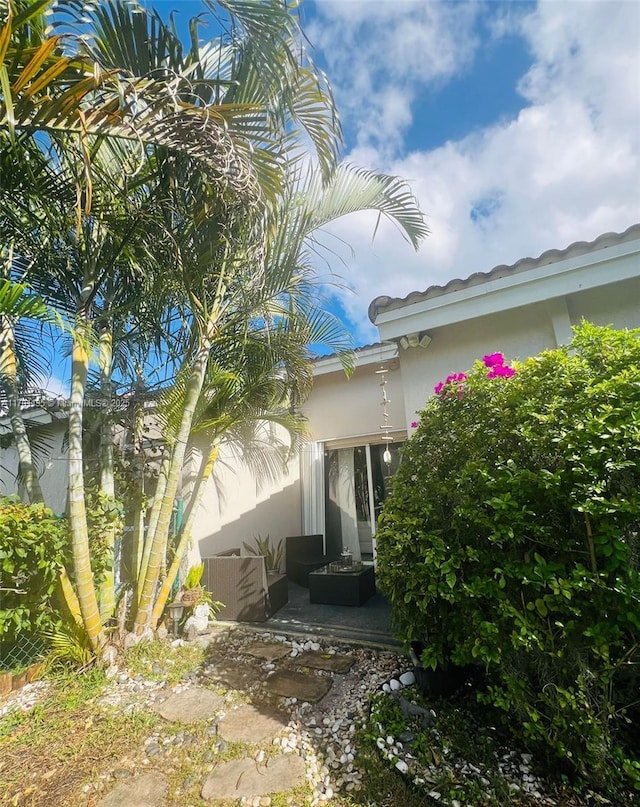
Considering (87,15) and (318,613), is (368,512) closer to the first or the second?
(318,613)

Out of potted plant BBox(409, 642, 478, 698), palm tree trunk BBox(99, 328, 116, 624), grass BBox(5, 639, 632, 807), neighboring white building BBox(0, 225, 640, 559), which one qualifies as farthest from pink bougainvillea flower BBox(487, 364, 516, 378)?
palm tree trunk BBox(99, 328, 116, 624)

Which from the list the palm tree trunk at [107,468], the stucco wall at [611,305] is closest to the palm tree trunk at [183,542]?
the palm tree trunk at [107,468]

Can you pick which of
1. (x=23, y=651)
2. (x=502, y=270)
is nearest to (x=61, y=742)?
(x=23, y=651)

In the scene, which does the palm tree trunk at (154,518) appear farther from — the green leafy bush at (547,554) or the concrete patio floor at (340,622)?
the green leafy bush at (547,554)

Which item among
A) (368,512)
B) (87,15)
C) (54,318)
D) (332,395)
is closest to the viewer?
(54,318)

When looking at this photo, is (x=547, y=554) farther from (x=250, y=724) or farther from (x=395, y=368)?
(x=395, y=368)

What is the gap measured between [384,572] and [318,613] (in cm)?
344

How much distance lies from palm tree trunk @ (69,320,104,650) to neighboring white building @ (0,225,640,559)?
9.46ft

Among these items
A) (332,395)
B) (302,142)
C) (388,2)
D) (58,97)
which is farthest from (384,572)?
(388,2)

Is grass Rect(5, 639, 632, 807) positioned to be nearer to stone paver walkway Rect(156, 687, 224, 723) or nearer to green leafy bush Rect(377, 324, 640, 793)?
stone paver walkway Rect(156, 687, 224, 723)

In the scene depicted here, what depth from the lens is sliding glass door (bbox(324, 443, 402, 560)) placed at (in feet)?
28.8

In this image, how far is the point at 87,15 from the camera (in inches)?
151

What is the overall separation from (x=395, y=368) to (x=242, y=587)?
5.59 m

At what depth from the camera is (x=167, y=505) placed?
5180mm
